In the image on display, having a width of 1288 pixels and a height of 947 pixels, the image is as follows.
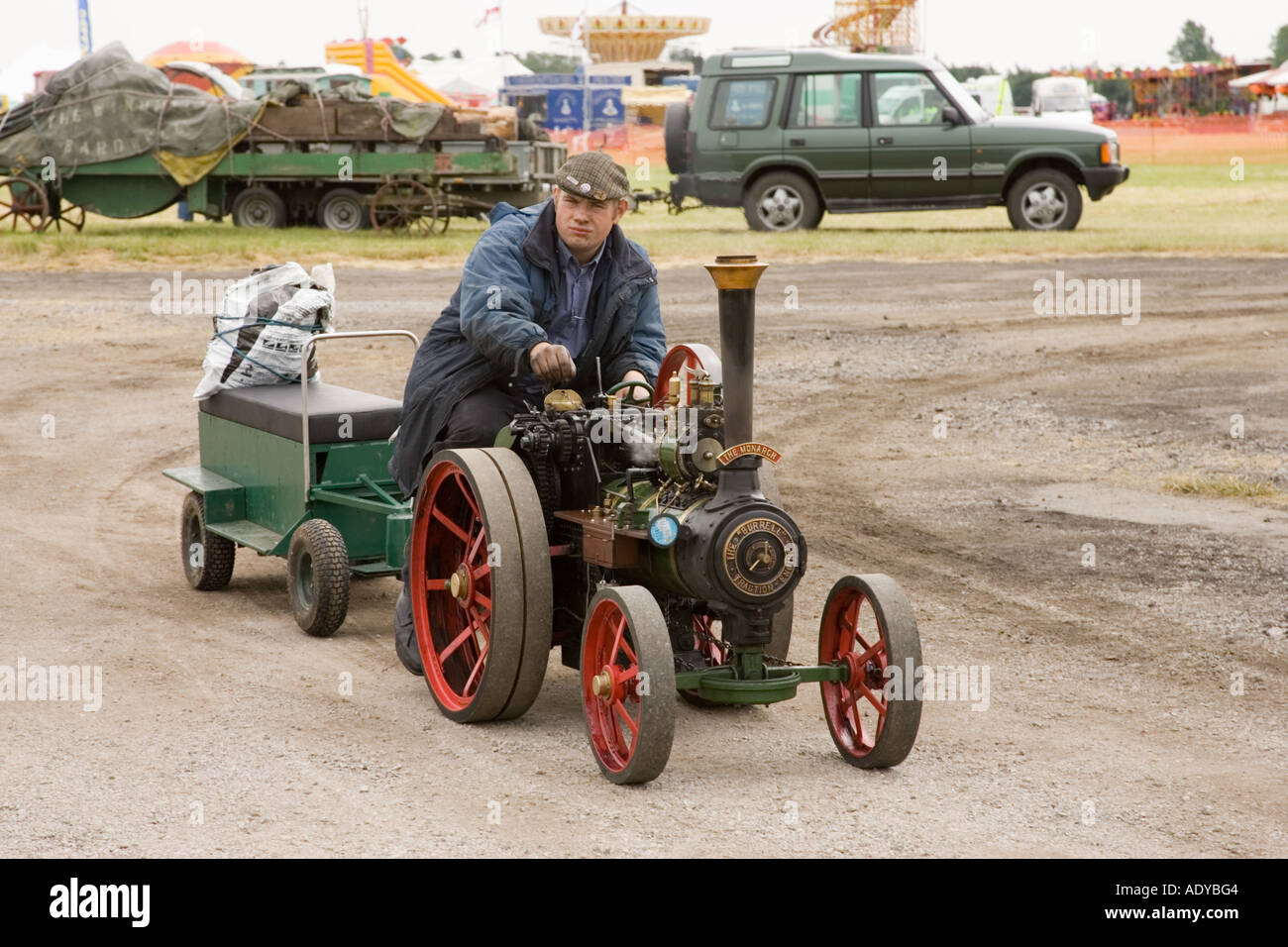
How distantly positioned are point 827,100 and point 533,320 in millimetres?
17016

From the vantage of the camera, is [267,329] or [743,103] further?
[743,103]

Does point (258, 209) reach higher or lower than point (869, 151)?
lower

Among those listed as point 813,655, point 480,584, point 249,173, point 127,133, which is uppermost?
point 127,133

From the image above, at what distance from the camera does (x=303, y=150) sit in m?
22.8

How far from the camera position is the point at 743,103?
21.6 metres

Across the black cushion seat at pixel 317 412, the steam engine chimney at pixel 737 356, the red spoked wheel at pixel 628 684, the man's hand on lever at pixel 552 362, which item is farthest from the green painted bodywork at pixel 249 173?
the steam engine chimney at pixel 737 356

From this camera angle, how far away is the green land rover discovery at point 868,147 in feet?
68.0

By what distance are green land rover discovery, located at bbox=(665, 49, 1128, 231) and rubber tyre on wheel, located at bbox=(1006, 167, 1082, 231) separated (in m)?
0.01

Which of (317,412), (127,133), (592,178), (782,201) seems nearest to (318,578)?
(317,412)

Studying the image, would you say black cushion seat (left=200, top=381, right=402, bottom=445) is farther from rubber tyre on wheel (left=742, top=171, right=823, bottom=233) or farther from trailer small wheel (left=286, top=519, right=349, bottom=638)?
rubber tyre on wheel (left=742, top=171, right=823, bottom=233)

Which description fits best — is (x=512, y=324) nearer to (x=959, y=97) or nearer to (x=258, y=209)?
(x=959, y=97)

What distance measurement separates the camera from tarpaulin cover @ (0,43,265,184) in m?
22.3

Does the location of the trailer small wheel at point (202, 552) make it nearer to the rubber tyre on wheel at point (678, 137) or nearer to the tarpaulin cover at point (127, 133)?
the rubber tyre on wheel at point (678, 137)

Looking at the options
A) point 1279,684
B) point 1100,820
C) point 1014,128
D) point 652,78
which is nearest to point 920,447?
point 1279,684
